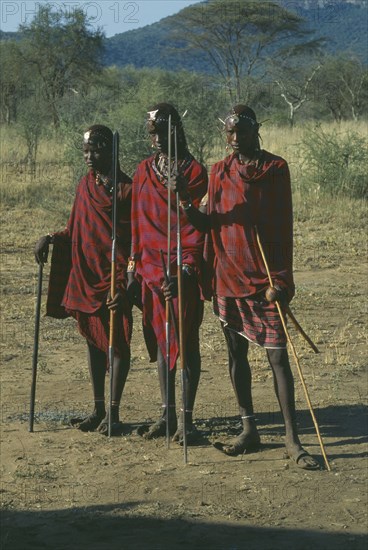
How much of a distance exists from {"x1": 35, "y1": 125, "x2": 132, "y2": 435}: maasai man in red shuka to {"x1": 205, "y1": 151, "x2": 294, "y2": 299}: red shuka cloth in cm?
64

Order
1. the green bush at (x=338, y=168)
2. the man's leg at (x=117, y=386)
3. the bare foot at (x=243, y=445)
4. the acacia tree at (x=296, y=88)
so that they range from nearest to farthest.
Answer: the bare foot at (x=243, y=445), the man's leg at (x=117, y=386), the green bush at (x=338, y=168), the acacia tree at (x=296, y=88)

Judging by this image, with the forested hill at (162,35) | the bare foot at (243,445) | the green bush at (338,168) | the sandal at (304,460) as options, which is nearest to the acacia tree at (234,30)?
the green bush at (338,168)

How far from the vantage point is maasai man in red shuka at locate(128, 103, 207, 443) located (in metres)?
5.94

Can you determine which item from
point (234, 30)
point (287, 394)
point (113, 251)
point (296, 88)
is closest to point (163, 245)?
point (113, 251)

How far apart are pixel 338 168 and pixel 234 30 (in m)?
14.9

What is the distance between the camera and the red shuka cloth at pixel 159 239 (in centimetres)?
595

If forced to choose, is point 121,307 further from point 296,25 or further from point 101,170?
point 296,25

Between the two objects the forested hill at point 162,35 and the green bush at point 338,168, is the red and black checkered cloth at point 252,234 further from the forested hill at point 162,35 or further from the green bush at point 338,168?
the forested hill at point 162,35

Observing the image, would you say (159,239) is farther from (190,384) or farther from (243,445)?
(243,445)

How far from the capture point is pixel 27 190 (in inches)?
629

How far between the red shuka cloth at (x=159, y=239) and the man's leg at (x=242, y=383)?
273 millimetres

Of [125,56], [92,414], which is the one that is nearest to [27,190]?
[92,414]

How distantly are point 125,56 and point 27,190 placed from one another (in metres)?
70.8

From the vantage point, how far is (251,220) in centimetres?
571
